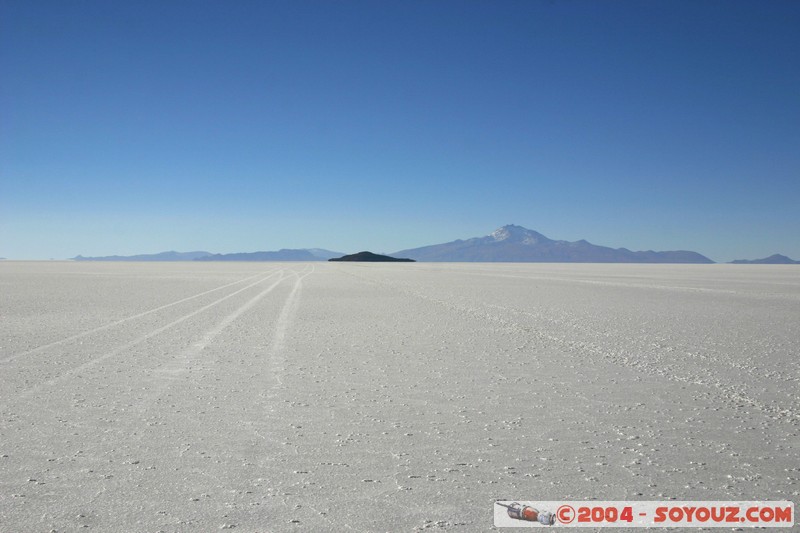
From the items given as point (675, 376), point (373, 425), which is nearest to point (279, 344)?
point (373, 425)

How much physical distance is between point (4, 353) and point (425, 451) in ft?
27.1

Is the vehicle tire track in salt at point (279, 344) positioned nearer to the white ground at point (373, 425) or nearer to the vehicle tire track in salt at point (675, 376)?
the white ground at point (373, 425)

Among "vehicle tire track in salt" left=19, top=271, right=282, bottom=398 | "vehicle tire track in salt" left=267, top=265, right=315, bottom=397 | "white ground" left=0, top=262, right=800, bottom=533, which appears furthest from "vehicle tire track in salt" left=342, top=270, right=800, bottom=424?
"vehicle tire track in salt" left=19, top=271, right=282, bottom=398

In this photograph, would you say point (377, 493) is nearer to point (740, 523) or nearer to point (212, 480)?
point (212, 480)

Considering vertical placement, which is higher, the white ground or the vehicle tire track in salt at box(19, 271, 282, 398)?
the vehicle tire track in salt at box(19, 271, 282, 398)

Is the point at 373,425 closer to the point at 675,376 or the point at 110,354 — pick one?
the point at 675,376

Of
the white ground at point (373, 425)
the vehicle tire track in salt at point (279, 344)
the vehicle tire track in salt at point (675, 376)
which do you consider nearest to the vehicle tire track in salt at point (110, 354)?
the white ground at point (373, 425)

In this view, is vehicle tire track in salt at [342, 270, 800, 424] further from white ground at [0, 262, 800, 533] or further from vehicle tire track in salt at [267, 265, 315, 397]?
vehicle tire track in salt at [267, 265, 315, 397]

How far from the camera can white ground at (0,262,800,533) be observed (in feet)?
13.6

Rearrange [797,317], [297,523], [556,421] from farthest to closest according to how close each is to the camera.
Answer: [797,317] < [556,421] < [297,523]

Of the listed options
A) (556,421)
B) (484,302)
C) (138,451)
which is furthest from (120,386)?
(484,302)

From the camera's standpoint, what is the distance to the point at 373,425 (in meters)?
5.98

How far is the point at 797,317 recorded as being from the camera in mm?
16625

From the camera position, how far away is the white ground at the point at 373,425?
4.14 m
